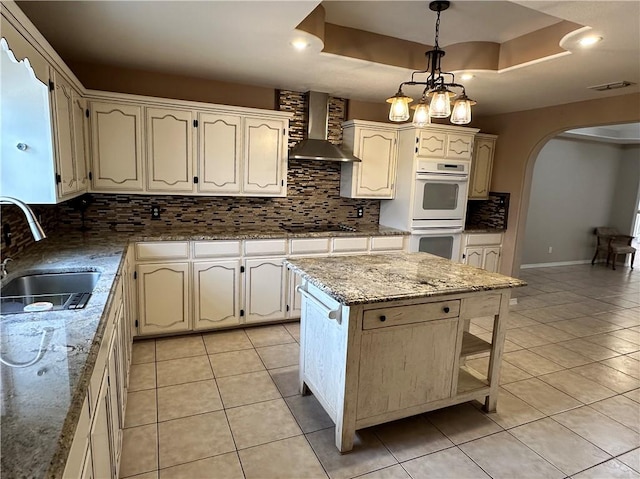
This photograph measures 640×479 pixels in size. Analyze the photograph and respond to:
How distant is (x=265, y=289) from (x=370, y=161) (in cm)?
179

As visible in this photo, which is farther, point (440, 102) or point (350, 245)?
point (350, 245)

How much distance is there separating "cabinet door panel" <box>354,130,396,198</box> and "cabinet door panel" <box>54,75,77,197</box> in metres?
2.61

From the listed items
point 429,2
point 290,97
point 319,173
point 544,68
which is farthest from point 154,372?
point 544,68

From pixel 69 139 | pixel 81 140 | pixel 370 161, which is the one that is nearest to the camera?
pixel 69 139

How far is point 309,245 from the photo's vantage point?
378 centimetres

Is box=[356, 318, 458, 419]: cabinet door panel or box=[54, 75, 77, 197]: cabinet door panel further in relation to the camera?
box=[54, 75, 77, 197]: cabinet door panel

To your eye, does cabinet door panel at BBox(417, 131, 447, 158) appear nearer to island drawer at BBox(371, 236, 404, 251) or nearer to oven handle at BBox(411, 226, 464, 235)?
oven handle at BBox(411, 226, 464, 235)

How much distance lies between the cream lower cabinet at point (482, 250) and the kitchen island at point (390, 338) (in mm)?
2260

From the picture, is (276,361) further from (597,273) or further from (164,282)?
(597,273)

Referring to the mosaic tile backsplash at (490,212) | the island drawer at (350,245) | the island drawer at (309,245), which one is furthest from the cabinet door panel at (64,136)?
the mosaic tile backsplash at (490,212)

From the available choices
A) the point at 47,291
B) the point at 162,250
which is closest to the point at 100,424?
the point at 47,291

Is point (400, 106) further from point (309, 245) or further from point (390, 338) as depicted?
point (309, 245)

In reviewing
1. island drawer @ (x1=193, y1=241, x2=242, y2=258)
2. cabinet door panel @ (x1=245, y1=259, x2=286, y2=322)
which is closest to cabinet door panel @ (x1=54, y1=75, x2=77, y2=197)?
island drawer @ (x1=193, y1=241, x2=242, y2=258)

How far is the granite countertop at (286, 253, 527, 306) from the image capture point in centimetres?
200
